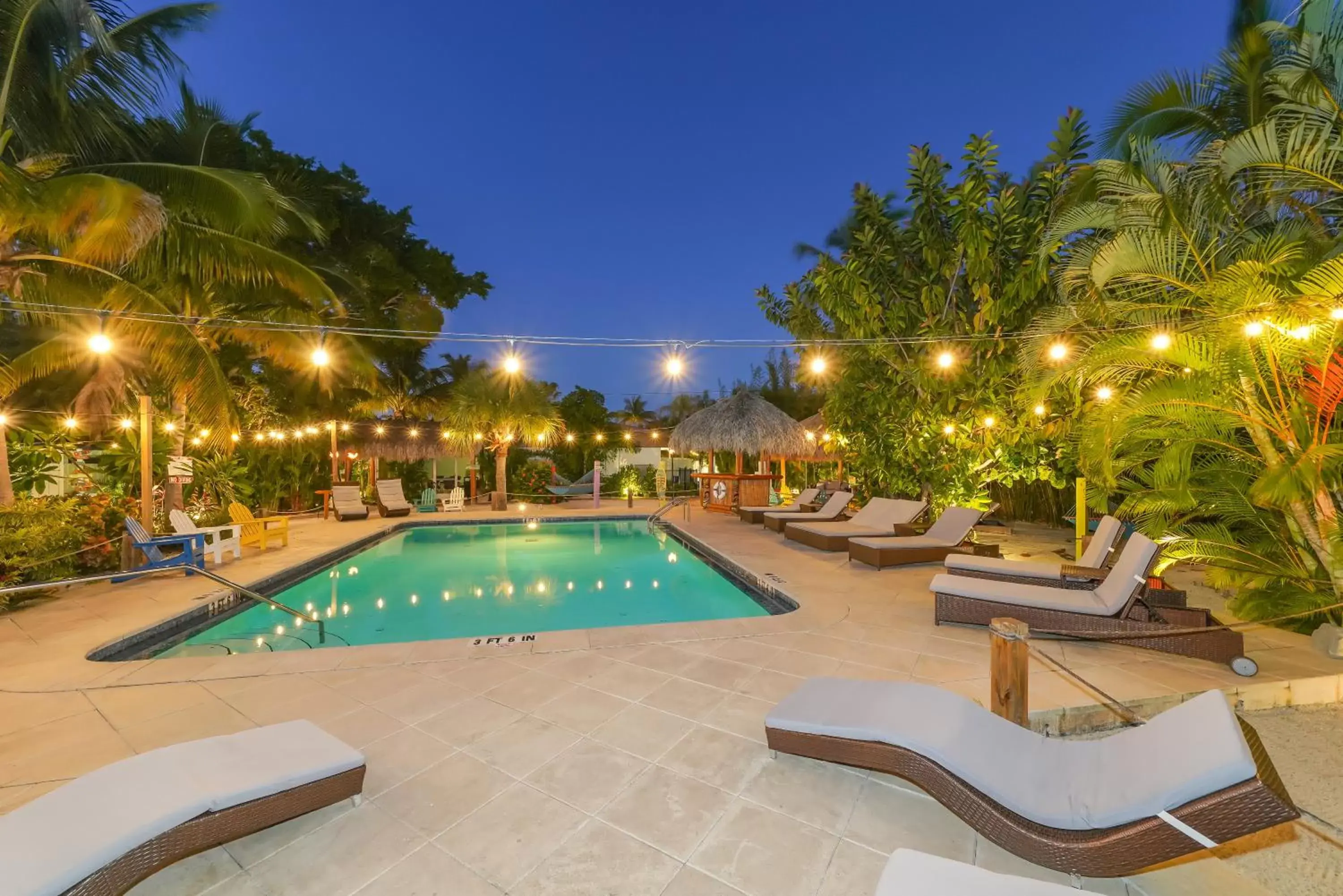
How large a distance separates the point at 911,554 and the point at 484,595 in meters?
5.68

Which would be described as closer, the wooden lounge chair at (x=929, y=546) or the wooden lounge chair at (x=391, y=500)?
the wooden lounge chair at (x=929, y=546)

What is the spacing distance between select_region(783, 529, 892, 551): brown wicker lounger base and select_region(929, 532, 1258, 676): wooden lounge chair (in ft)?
11.0

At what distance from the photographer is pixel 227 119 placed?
1133 cm

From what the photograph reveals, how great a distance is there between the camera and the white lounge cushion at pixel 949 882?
5.21 ft

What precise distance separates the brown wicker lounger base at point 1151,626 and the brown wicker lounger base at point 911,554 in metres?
2.49

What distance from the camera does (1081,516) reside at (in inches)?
308

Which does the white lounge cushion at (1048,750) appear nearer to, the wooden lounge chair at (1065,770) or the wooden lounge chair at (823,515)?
the wooden lounge chair at (1065,770)

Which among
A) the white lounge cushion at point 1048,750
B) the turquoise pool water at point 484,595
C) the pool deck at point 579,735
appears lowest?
the turquoise pool water at point 484,595

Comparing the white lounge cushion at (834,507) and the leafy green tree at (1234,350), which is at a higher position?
the leafy green tree at (1234,350)

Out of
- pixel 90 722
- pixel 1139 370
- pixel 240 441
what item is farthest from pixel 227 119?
pixel 1139 370

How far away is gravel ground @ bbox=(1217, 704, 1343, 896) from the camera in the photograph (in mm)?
2389

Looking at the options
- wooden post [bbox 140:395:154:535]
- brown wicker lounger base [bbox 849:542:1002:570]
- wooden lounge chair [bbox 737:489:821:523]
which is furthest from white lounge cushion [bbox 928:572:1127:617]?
wooden post [bbox 140:395:154:535]

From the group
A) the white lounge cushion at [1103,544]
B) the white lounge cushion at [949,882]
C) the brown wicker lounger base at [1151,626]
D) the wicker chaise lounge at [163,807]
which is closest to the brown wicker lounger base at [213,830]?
the wicker chaise lounge at [163,807]

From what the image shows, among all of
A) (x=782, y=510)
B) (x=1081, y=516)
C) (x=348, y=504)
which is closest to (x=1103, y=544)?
(x=1081, y=516)
